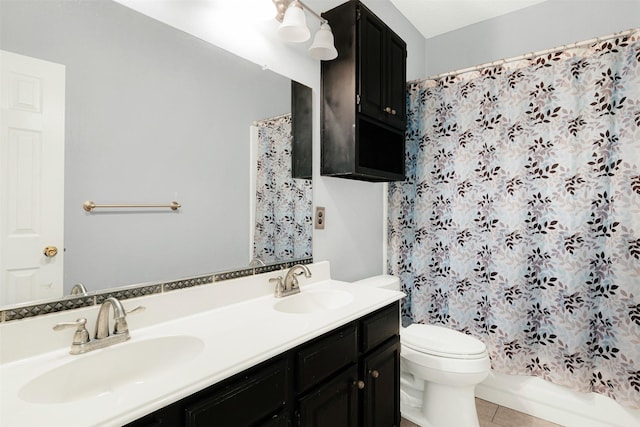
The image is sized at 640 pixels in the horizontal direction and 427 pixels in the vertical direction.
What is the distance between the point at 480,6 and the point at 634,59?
3.40 ft

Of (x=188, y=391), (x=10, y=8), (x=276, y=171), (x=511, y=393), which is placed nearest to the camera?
(x=188, y=391)

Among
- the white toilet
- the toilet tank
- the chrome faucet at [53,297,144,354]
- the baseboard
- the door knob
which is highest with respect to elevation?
the door knob

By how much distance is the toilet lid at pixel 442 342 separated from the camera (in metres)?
1.67

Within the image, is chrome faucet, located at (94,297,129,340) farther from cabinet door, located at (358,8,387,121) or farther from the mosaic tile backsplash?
cabinet door, located at (358,8,387,121)

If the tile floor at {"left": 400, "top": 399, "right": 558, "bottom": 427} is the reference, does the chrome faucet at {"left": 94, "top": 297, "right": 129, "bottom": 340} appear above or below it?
above

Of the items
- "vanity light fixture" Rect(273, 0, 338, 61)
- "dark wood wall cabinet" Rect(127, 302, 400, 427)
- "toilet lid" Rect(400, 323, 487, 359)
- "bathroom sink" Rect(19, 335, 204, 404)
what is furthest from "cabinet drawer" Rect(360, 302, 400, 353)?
"vanity light fixture" Rect(273, 0, 338, 61)

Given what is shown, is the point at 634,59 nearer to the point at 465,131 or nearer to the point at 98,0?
the point at 465,131

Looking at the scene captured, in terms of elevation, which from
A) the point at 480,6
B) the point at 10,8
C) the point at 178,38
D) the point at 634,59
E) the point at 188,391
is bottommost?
the point at 188,391

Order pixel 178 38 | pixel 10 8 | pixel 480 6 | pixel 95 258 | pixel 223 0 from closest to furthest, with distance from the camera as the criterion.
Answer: pixel 10 8, pixel 95 258, pixel 178 38, pixel 223 0, pixel 480 6

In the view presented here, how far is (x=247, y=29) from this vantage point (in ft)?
4.66

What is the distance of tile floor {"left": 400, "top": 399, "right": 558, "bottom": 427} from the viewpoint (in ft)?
6.23

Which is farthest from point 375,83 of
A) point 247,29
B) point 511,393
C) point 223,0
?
point 511,393

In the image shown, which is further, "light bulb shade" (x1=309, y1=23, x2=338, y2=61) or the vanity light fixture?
"light bulb shade" (x1=309, y1=23, x2=338, y2=61)

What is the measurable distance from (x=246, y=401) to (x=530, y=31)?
2.81m
